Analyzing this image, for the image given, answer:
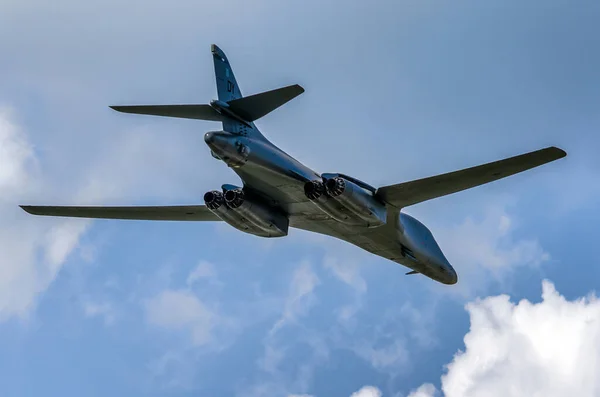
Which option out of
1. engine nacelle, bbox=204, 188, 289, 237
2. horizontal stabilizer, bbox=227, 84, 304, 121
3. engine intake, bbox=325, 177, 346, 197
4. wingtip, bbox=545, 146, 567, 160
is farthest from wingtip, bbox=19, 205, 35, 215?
wingtip, bbox=545, 146, 567, 160

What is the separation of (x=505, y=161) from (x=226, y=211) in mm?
8882

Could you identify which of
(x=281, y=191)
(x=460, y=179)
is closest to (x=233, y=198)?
(x=281, y=191)

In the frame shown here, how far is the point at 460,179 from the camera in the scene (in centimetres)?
2339

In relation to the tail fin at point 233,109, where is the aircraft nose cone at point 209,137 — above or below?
below

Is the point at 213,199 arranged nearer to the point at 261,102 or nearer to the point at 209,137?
the point at 209,137

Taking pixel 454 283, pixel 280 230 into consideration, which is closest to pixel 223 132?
pixel 280 230

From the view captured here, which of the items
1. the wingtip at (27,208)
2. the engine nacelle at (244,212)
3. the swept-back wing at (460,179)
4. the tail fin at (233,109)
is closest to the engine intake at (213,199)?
the engine nacelle at (244,212)

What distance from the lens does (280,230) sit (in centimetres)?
2656

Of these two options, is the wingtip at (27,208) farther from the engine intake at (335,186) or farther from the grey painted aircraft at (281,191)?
the engine intake at (335,186)

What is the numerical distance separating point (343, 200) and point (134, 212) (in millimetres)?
9110

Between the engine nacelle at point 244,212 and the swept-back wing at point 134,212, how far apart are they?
2.80 meters

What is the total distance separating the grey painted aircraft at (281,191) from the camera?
21922 mm

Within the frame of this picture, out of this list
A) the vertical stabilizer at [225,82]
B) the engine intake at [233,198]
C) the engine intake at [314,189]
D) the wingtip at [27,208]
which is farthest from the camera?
the wingtip at [27,208]

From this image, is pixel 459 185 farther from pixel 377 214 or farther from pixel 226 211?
A: pixel 226 211
